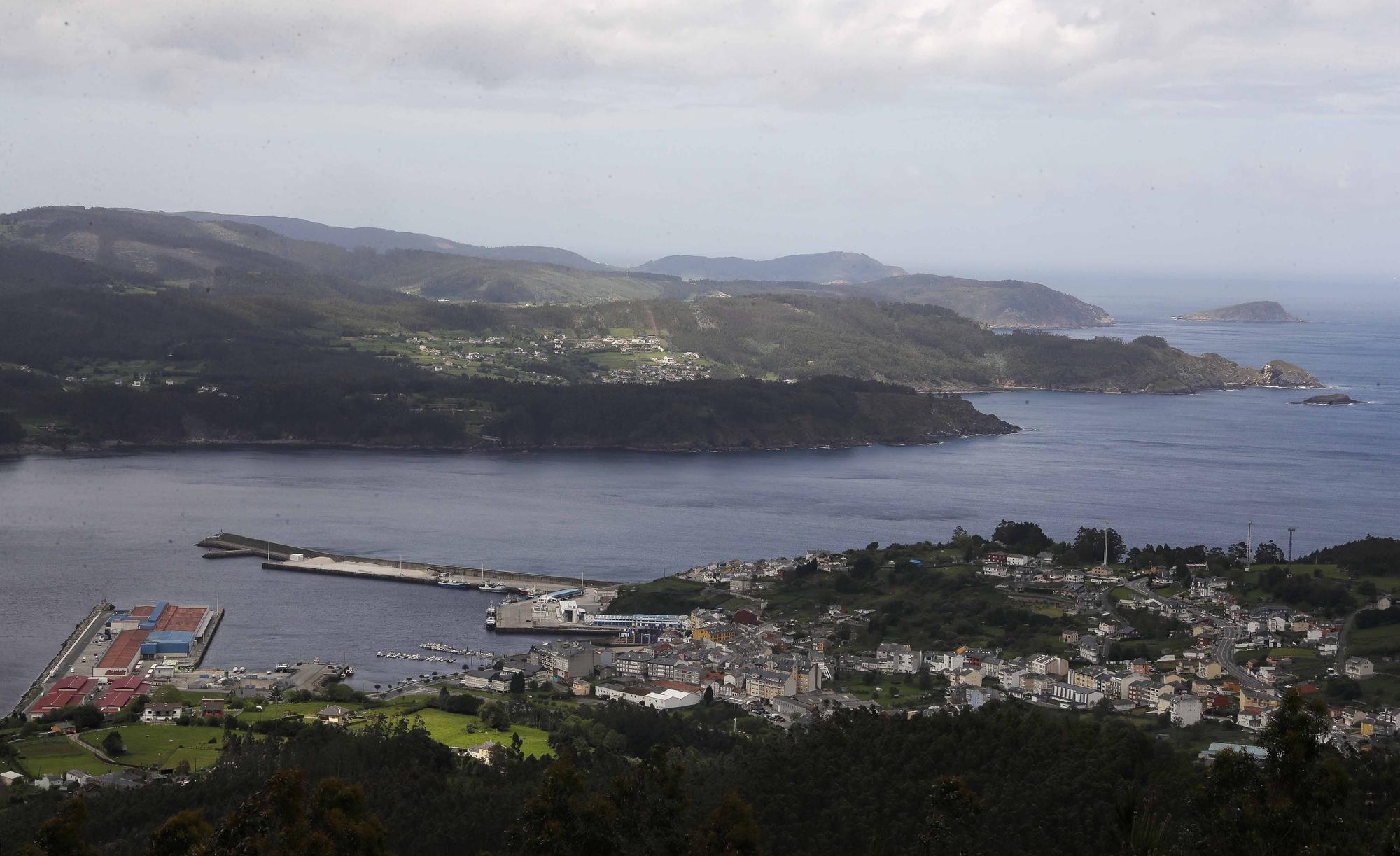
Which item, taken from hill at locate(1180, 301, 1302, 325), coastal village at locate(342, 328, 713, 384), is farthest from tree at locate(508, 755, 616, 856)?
hill at locate(1180, 301, 1302, 325)

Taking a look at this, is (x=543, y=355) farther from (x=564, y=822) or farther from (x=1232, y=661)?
(x=564, y=822)

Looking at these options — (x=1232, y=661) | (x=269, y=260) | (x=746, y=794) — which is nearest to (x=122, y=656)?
(x=746, y=794)

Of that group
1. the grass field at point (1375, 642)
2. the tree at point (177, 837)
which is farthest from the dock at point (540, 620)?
the tree at point (177, 837)

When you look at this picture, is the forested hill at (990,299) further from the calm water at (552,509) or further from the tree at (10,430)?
the tree at (10,430)

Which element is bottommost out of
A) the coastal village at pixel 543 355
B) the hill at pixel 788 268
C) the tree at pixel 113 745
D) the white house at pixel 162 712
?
the white house at pixel 162 712

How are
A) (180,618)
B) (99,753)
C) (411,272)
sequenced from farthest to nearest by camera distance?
(411,272) → (180,618) → (99,753)

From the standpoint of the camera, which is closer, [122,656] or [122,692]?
[122,692]

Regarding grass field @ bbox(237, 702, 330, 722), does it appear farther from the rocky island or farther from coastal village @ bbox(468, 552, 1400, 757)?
the rocky island

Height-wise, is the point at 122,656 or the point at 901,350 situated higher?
the point at 901,350
